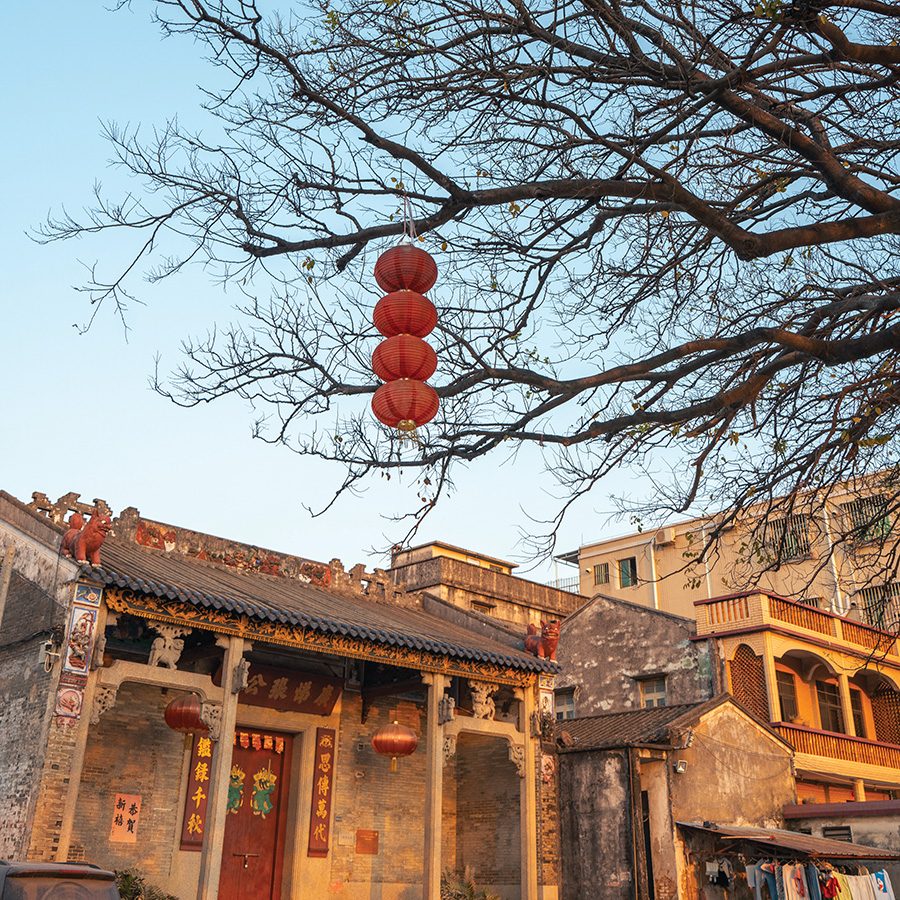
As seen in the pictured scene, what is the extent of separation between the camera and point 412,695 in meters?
15.7

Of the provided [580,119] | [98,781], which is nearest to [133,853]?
[98,781]

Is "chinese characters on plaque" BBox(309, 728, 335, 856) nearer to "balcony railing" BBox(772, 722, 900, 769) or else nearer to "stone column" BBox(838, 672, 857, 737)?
"balcony railing" BBox(772, 722, 900, 769)

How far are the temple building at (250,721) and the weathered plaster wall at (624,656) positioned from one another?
5.18 metres

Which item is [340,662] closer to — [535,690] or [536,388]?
[535,690]

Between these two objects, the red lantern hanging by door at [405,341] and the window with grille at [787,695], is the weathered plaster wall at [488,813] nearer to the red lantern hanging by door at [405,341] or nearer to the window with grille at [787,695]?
the window with grille at [787,695]

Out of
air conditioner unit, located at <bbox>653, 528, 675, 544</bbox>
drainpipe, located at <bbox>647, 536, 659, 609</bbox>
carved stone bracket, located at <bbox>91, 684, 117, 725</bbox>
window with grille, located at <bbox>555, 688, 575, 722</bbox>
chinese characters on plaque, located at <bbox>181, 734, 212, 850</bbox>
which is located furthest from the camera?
air conditioner unit, located at <bbox>653, 528, 675, 544</bbox>

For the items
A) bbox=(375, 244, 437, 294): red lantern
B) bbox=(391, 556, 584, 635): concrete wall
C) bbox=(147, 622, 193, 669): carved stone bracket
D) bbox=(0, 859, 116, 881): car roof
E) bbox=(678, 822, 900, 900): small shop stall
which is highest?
bbox=(391, 556, 584, 635): concrete wall

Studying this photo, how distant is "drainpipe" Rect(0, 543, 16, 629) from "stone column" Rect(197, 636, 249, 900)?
120 inches

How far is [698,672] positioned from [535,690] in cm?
544

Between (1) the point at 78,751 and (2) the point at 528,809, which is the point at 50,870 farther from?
(2) the point at 528,809

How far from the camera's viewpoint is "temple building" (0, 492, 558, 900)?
10672 mm

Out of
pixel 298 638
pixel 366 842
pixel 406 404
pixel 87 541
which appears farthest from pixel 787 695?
pixel 406 404

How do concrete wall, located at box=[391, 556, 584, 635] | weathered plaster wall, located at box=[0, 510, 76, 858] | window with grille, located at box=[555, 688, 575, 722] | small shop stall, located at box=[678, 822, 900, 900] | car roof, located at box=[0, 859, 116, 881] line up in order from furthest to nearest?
1. concrete wall, located at box=[391, 556, 584, 635]
2. window with grille, located at box=[555, 688, 575, 722]
3. small shop stall, located at box=[678, 822, 900, 900]
4. weathered plaster wall, located at box=[0, 510, 76, 858]
5. car roof, located at box=[0, 859, 116, 881]

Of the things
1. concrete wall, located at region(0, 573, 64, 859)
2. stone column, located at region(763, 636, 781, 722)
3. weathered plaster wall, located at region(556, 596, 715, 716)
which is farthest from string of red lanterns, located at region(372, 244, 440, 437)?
stone column, located at region(763, 636, 781, 722)
